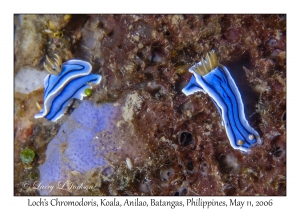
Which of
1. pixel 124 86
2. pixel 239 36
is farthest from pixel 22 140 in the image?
pixel 239 36

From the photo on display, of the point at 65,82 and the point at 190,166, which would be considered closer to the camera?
the point at 190,166

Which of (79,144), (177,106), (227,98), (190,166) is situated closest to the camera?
(227,98)

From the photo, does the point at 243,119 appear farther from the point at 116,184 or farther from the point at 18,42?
the point at 18,42

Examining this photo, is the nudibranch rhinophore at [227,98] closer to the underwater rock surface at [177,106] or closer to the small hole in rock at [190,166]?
the underwater rock surface at [177,106]

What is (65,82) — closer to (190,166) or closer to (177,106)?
(177,106)

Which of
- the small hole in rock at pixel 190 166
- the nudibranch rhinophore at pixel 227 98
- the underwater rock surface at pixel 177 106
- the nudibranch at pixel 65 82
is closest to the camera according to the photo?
the nudibranch rhinophore at pixel 227 98

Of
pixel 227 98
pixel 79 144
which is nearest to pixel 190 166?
pixel 227 98

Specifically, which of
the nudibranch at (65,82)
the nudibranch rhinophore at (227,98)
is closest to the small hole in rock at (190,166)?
the nudibranch rhinophore at (227,98)
